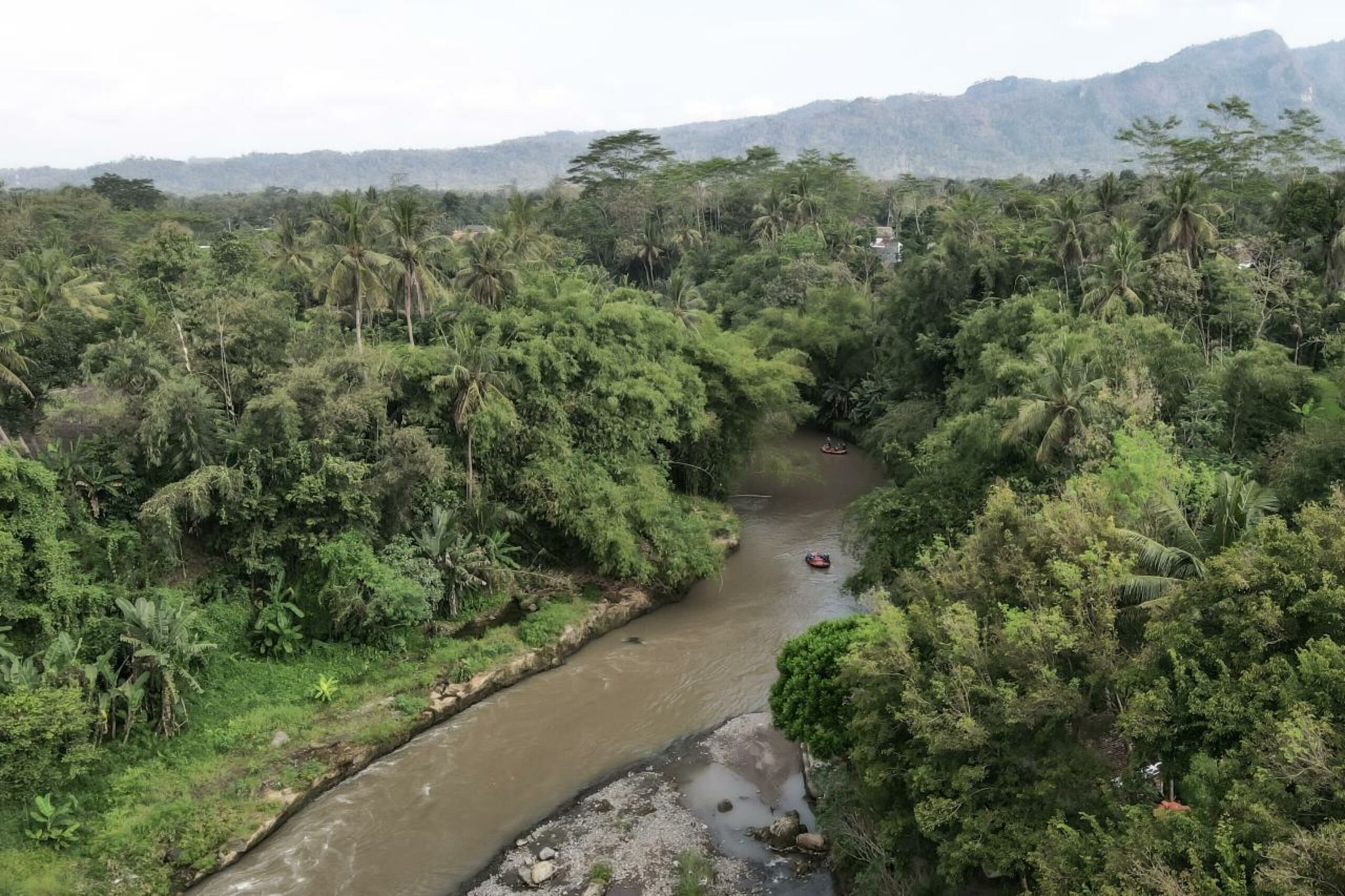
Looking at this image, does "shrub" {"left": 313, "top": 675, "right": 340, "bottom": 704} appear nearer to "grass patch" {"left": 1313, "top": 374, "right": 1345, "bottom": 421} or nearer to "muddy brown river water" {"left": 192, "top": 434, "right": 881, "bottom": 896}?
"muddy brown river water" {"left": 192, "top": 434, "right": 881, "bottom": 896}

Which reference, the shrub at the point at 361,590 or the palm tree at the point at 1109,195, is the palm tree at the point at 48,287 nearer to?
the shrub at the point at 361,590

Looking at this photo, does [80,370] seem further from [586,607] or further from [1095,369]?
[1095,369]

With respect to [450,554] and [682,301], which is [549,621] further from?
[682,301]

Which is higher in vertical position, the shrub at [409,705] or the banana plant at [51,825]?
the banana plant at [51,825]

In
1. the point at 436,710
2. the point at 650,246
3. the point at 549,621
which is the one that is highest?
the point at 650,246

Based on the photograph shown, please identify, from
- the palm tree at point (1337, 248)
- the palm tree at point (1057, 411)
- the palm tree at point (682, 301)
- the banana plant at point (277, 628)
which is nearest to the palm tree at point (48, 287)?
the banana plant at point (277, 628)

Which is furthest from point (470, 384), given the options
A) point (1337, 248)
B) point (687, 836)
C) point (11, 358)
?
point (1337, 248)
